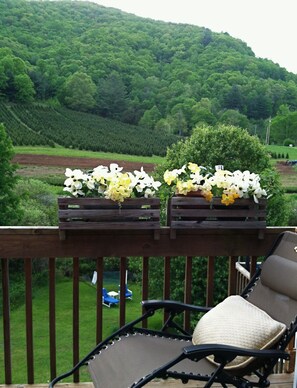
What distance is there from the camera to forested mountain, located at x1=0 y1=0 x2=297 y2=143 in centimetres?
2008

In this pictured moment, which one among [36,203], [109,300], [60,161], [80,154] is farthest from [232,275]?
[60,161]

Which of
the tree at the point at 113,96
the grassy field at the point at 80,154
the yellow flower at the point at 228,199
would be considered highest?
the tree at the point at 113,96

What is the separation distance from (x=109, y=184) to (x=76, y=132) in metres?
23.8

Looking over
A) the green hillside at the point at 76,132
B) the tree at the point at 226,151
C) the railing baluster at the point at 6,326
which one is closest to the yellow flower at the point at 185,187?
the railing baluster at the point at 6,326

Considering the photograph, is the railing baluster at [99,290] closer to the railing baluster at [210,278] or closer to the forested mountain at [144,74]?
the railing baluster at [210,278]

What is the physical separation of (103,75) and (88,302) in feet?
44.7

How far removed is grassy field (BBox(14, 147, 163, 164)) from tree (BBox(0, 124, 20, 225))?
13.1ft

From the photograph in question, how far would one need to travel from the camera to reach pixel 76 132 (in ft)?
83.4

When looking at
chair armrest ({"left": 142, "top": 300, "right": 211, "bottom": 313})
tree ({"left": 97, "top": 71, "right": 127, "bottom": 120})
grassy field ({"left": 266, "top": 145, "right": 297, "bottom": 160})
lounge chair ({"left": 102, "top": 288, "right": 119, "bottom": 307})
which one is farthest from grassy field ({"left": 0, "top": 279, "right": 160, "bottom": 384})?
tree ({"left": 97, "top": 71, "right": 127, "bottom": 120})

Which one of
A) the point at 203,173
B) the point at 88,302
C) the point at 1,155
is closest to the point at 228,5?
the point at 1,155

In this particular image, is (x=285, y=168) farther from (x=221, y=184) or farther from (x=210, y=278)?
(x=221, y=184)

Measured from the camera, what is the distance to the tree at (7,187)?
57.8 ft

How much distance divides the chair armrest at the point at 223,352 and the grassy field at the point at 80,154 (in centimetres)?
2051

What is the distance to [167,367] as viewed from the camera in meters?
1.67
